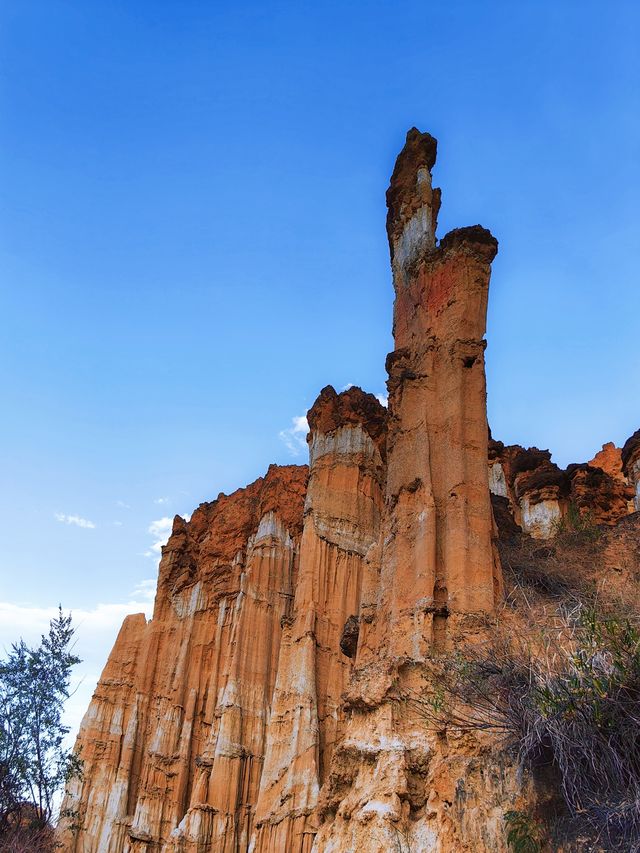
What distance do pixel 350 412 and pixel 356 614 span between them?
8272mm

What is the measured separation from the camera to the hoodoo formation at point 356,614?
12180 mm

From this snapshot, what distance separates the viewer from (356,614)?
26203 millimetres

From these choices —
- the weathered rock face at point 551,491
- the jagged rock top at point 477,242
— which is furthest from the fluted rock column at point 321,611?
the jagged rock top at point 477,242

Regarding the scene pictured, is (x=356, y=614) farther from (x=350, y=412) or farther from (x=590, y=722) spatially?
(x=590, y=722)

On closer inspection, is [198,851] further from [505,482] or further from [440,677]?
[440,677]

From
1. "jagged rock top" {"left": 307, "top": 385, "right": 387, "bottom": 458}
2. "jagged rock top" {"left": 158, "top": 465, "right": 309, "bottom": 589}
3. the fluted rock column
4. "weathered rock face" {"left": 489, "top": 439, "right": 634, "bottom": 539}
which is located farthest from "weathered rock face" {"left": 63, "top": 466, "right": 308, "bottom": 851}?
"weathered rock face" {"left": 489, "top": 439, "right": 634, "bottom": 539}

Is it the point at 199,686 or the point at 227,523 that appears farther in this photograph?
the point at 227,523

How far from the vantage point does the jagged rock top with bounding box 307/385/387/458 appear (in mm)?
30875

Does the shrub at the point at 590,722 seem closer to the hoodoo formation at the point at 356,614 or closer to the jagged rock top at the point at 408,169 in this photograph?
the hoodoo formation at the point at 356,614

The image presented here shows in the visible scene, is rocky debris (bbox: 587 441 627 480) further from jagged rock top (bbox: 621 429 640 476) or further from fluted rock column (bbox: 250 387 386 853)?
fluted rock column (bbox: 250 387 386 853)

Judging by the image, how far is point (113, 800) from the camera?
1388 inches

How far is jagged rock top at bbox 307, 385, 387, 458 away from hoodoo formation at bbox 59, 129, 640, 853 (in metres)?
0.08

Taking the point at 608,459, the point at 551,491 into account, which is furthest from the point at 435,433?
the point at 608,459

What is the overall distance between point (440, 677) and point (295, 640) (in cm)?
1510
